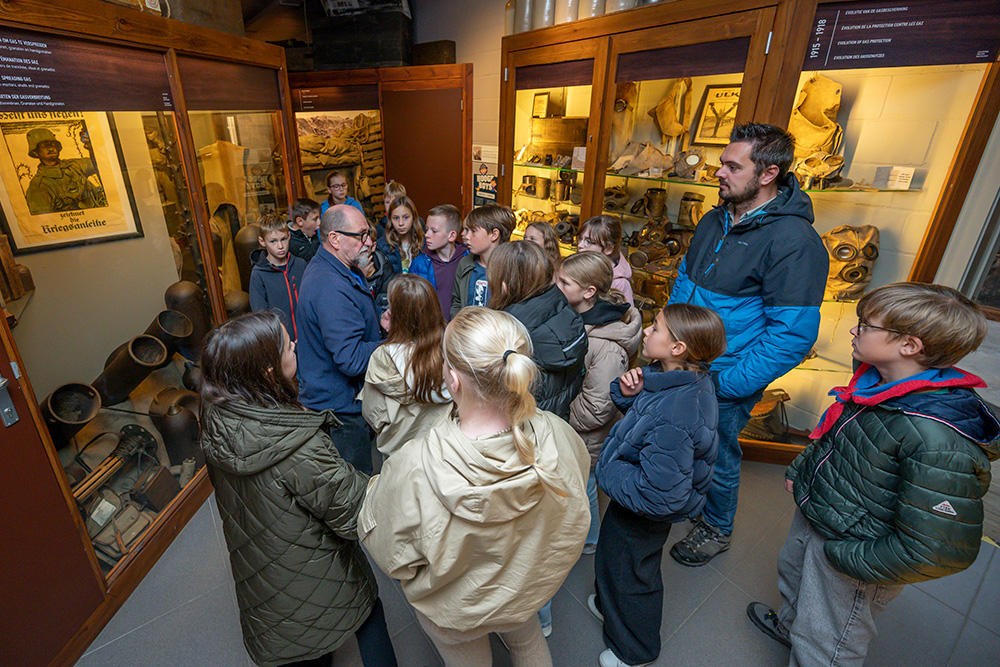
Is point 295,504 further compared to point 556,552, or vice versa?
point 295,504

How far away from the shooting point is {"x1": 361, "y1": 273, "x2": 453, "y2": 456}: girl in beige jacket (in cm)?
180

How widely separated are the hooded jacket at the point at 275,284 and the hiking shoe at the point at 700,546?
2682 millimetres

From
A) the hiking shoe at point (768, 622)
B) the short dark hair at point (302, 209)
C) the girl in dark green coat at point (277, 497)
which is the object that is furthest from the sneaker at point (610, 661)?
the short dark hair at point (302, 209)

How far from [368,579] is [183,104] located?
266cm

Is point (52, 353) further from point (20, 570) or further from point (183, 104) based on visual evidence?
point (183, 104)

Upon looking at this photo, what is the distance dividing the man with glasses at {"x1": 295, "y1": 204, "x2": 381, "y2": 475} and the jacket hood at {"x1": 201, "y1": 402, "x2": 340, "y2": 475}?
0.81 metres

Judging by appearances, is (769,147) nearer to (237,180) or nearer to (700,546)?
(700,546)

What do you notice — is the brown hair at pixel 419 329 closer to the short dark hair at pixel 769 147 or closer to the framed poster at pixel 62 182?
the short dark hair at pixel 769 147

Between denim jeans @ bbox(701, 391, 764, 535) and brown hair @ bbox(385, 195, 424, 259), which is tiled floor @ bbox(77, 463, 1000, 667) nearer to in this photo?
denim jeans @ bbox(701, 391, 764, 535)

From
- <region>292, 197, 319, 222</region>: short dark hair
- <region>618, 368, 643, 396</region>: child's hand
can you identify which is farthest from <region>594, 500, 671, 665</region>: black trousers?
<region>292, 197, 319, 222</region>: short dark hair

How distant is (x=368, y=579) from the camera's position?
1.59 meters

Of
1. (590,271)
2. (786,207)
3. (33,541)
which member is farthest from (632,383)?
→ (33,541)

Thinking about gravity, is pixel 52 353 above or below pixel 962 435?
below

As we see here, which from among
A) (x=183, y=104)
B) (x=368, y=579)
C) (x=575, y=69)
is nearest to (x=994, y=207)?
(x=575, y=69)
